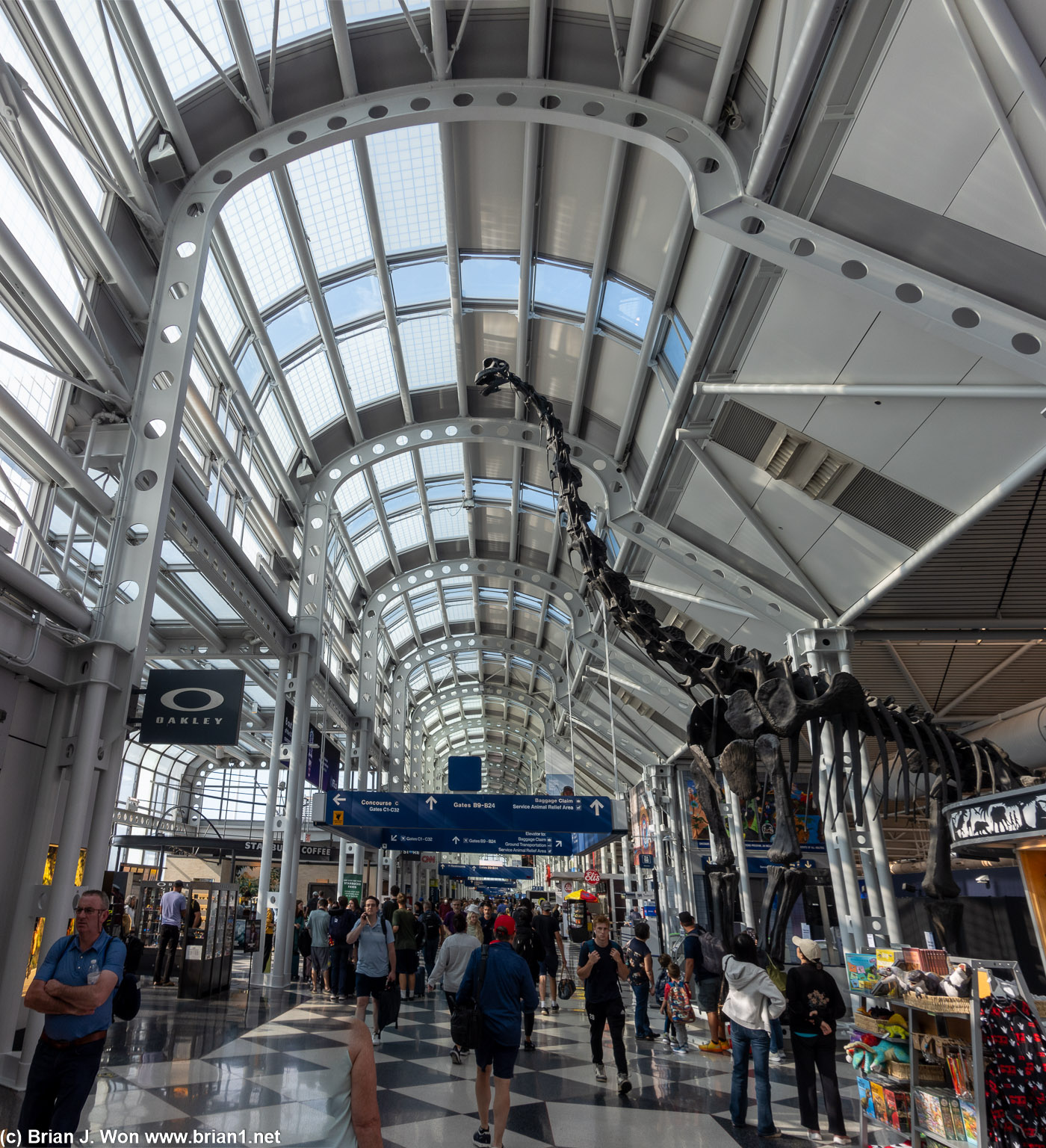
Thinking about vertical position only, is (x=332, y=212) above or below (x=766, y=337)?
above

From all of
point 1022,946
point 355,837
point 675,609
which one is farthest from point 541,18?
point 1022,946

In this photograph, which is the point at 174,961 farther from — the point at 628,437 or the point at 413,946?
the point at 628,437

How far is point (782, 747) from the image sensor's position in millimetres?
6820

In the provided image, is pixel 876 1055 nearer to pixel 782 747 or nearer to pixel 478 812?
pixel 782 747

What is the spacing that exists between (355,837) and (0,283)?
1204 cm

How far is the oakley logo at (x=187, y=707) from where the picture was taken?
8430mm

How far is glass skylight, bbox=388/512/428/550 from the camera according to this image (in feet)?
71.9

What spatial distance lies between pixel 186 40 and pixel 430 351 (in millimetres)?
7116

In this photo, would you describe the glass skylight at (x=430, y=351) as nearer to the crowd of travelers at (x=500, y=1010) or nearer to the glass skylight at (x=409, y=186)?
the glass skylight at (x=409, y=186)

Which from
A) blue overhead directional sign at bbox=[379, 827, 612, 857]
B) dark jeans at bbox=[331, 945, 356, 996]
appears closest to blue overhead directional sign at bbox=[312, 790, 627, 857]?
blue overhead directional sign at bbox=[379, 827, 612, 857]

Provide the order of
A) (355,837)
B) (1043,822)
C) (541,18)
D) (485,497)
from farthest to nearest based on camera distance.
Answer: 1. (485,497)
2. (355,837)
3. (541,18)
4. (1043,822)

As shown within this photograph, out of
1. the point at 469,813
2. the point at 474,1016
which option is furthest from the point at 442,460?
the point at 474,1016

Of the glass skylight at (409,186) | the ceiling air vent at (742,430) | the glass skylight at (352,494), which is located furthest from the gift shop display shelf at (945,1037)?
the glass skylight at (352,494)

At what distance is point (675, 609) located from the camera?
59.0ft
